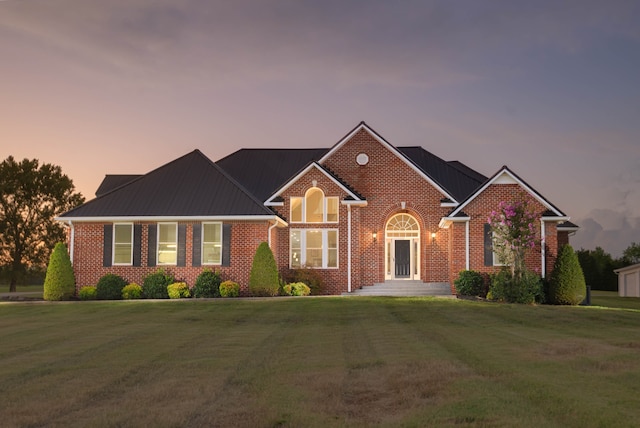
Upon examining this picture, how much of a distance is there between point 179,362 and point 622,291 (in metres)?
43.8

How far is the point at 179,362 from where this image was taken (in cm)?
1230

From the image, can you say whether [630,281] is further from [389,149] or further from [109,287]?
[109,287]

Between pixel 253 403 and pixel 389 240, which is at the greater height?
pixel 389 240

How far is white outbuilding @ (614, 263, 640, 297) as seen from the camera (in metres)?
47.6

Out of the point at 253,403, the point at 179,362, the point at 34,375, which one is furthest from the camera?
the point at 179,362

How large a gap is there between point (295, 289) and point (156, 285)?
5.82m

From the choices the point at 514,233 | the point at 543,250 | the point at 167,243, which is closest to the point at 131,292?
the point at 167,243

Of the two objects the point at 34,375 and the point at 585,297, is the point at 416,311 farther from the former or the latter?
the point at 34,375

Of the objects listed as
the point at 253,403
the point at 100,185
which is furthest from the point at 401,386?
the point at 100,185

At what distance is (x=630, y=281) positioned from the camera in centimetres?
4872

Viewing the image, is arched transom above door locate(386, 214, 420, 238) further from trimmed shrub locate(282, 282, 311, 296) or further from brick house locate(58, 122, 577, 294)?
trimmed shrub locate(282, 282, 311, 296)

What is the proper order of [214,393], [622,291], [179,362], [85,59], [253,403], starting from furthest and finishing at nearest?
1. [622,291]
2. [85,59]
3. [179,362]
4. [214,393]
5. [253,403]

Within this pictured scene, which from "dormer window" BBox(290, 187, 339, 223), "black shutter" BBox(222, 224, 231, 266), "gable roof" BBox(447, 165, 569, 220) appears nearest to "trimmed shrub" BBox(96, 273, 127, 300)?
"black shutter" BBox(222, 224, 231, 266)

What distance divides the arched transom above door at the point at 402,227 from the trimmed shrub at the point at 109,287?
1262 centimetres
